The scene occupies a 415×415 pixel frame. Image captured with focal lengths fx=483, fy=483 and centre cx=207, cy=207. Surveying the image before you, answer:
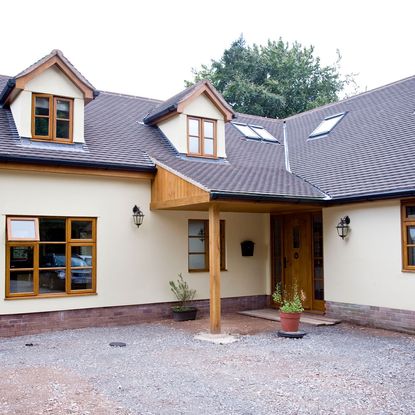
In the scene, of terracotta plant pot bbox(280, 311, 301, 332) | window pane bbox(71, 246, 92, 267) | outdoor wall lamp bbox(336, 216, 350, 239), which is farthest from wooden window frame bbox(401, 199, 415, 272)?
window pane bbox(71, 246, 92, 267)

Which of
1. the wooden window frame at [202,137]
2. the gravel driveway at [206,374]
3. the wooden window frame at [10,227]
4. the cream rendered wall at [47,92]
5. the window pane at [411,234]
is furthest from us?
the wooden window frame at [202,137]

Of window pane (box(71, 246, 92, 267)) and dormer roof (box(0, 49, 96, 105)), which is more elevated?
dormer roof (box(0, 49, 96, 105))

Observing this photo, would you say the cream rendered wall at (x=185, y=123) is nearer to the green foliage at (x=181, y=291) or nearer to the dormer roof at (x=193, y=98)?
the dormer roof at (x=193, y=98)

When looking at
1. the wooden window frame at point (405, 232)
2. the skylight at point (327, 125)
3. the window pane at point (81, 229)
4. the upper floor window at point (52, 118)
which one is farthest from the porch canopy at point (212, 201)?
the skylight at point (327, 125)

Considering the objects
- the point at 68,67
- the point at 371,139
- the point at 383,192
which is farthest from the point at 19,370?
the point at 371,139

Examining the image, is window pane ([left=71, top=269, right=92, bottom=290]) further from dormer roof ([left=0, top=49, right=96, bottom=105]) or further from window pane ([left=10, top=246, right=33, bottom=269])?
dormer roof ([left=0, top=49, right=96, bottom=105])

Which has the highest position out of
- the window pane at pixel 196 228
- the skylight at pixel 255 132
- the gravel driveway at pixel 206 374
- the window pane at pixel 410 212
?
the skylight at pixel 255 132

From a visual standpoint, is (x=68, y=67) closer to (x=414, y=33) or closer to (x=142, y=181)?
(x=142, y=181)

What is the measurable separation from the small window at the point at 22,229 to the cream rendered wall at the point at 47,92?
2.03 metres

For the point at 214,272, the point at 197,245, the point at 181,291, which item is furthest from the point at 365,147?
the point at 181,291

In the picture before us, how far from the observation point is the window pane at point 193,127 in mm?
13445

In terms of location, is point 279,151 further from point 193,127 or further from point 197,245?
point 197,245

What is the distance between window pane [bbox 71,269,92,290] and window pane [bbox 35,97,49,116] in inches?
149

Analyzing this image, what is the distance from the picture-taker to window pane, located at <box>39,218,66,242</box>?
10.8 meters
